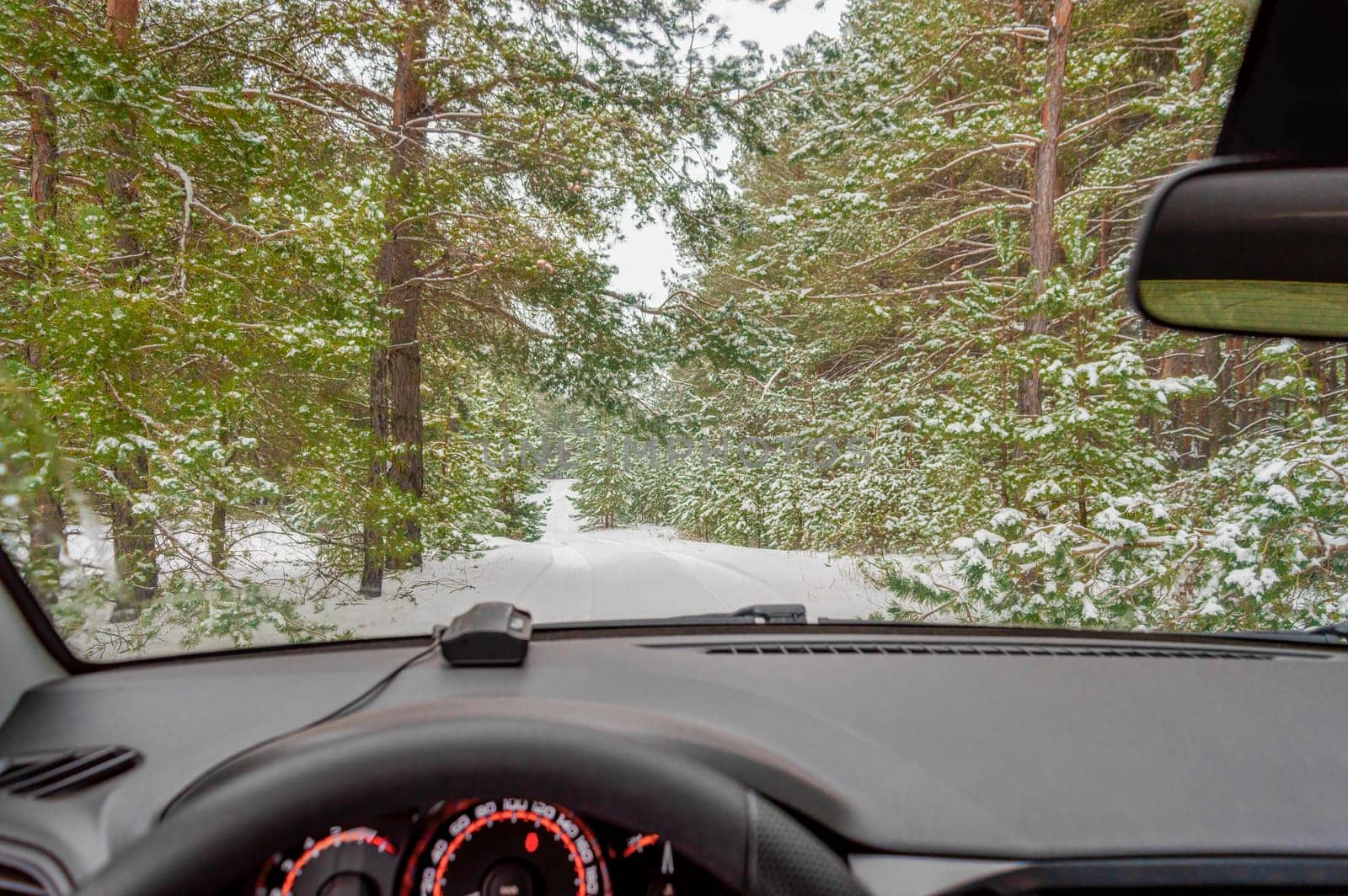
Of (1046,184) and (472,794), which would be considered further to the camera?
(1046,184)

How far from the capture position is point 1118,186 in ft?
17.4

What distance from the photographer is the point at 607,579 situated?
3.84 m

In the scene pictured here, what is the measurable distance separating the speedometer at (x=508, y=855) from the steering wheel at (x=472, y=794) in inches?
5.5

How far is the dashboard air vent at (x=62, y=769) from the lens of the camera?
4.23ft

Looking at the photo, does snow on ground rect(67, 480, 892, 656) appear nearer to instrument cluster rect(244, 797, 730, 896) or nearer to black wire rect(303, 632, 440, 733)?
black wire rect(303, 632, 440, 733)

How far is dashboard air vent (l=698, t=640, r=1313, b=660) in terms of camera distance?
1735 millimetres

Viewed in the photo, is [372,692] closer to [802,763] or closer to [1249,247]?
[802,763]

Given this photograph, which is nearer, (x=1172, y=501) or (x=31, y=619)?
(x=31, y=619)

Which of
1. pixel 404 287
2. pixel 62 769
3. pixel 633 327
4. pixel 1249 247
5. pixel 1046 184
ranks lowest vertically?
pixel 62 769

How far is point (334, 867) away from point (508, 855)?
0.27 m

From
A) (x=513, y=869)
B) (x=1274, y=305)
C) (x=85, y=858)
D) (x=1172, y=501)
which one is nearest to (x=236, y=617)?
(x=85, y=858)

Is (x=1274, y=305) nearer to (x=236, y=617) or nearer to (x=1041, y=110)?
(x=236, y=617)

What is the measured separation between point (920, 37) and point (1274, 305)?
5.14 m

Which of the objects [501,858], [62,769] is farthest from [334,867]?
[62,769]
